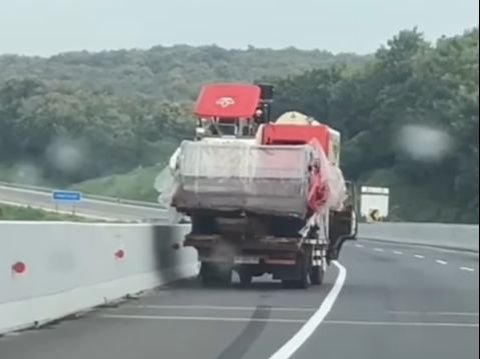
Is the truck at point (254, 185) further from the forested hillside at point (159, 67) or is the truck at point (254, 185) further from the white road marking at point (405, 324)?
the white road marking at point (405, 324)

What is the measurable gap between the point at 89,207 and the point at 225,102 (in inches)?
198

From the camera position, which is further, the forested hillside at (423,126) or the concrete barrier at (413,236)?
the concrete barrier at (413,236)

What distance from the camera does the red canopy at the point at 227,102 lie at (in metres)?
26.0

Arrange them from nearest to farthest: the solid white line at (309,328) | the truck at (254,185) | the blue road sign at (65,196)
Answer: the solid white line at (309,328)
the blue road sign at (65,196)
the truck at (254,185)

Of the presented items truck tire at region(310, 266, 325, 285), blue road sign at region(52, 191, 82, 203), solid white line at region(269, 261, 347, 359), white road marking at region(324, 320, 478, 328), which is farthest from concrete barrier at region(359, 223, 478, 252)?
white road marking at region(324, 320, 478, 328)

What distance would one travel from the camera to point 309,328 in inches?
652

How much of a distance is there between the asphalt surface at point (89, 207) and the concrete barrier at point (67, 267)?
87 centimetres

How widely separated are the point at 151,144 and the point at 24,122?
685cm

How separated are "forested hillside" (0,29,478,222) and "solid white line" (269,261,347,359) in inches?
69.2

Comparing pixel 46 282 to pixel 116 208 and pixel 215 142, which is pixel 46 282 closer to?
pixel 215 142

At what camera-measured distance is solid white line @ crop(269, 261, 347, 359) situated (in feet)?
44.7

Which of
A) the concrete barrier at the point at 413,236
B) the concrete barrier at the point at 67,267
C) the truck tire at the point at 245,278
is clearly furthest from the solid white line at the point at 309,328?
the concrete barrier at the point at 413,236

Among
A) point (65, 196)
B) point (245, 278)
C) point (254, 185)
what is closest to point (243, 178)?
point (254, 185)

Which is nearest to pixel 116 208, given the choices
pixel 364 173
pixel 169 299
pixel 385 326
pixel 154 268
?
pixel 154 268
